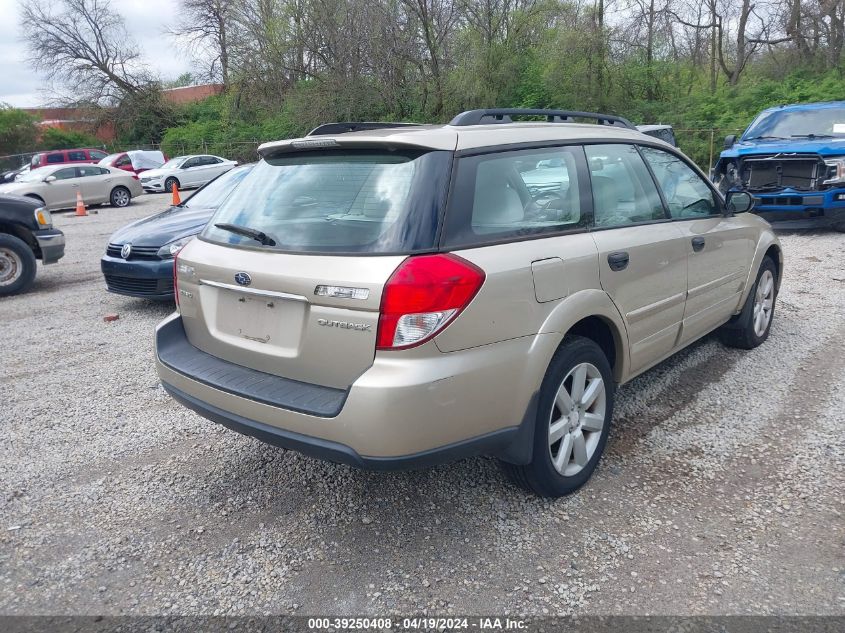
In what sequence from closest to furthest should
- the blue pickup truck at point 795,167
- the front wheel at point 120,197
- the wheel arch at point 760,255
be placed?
the wheel arch at point 760,255 < the blue pickup truck at point 795,167 < the front wheel at point 120,197

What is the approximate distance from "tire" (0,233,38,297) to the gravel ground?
4486mm

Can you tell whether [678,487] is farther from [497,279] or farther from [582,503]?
[497,279]

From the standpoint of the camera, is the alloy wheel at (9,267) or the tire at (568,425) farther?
the alloy wheel at (9,267)

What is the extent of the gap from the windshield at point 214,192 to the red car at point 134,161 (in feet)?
64.5

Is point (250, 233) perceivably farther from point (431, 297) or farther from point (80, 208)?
point (80, 208)

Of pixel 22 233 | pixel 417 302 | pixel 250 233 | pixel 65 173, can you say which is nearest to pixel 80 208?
pixel 65 173

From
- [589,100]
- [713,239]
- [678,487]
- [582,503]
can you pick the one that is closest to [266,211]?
[582,503]

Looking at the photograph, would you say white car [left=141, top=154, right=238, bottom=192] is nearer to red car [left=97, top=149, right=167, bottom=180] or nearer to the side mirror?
red car [left=97, top=149, right=167, bottom=180]

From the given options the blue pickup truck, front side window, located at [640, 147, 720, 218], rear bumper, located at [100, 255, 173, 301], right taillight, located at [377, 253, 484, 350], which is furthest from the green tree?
right taillight, located at [377, 253, 484, 350]

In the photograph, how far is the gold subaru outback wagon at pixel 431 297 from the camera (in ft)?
8.80

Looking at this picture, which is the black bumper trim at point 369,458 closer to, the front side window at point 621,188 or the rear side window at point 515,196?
the rear side window at point 515,196

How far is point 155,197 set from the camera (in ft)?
78.6

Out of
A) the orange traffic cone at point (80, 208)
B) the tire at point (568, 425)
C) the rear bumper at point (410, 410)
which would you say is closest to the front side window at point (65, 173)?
the orange traffic cone at point (80, 208)

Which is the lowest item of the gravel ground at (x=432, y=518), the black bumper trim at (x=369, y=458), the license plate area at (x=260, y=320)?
the gravel ground at (x=432, y=518)
